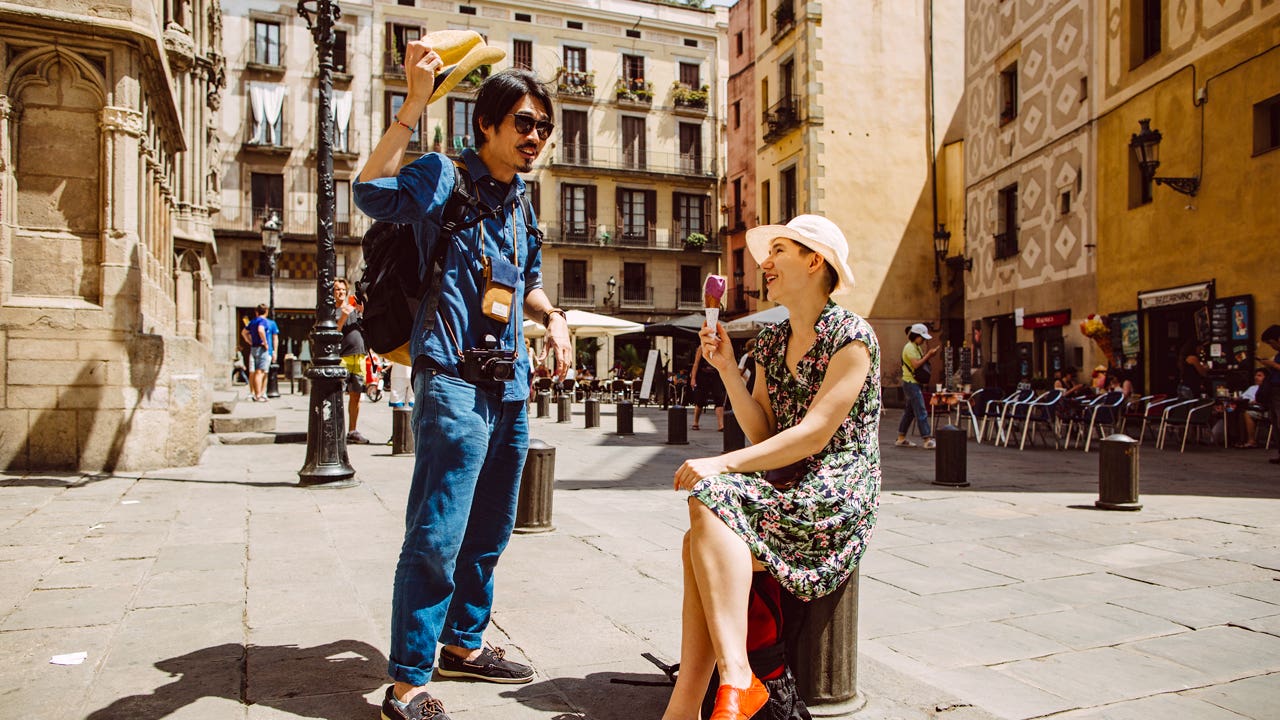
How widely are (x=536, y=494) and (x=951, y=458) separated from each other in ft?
14.7

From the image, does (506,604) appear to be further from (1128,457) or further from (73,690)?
(1128,457)

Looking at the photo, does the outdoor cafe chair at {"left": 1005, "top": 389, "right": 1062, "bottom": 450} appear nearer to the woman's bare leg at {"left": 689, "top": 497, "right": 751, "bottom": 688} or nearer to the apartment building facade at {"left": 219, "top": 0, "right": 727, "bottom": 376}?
the woman's bare leg at {"left": 689, "top": 497, "right": 751, "bottom": 688}

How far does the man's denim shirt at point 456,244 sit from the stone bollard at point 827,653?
1.17m

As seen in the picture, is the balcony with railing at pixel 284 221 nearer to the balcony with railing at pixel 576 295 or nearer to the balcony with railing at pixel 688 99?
the balcony with railing at pixel 576 295

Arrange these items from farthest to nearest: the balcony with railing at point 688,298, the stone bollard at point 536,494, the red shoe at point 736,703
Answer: the balcony with railing at point 688,298
the stone bollard at point 536,494
the red shoe at point 736,703

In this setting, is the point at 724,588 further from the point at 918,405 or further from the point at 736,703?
the point at 918,405

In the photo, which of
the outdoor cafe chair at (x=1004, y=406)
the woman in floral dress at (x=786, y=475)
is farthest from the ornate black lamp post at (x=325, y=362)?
the outdoor cafe chair at (x=1004, y=406)

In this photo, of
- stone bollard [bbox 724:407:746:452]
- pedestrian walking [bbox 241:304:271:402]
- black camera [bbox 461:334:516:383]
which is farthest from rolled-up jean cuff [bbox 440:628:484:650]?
pedestrian walking [bbox 241:304:271:402]

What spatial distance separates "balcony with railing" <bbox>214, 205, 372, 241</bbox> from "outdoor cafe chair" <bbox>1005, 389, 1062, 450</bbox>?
96.7 ft

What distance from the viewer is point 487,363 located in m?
2.82

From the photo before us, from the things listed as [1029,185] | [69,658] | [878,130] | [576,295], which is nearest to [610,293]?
[576,295]

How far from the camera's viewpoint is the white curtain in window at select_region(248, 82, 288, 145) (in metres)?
38.2

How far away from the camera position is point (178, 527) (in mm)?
5762

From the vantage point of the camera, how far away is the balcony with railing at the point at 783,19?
29.9 meters
